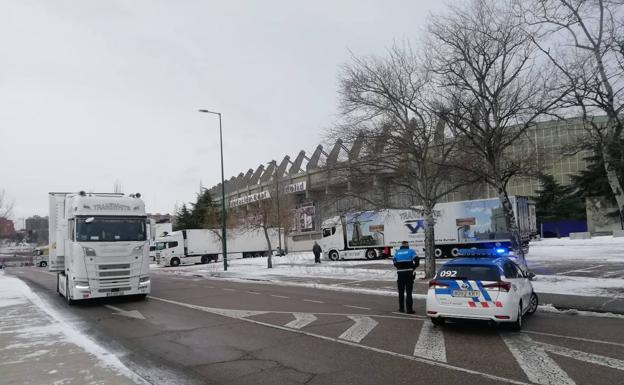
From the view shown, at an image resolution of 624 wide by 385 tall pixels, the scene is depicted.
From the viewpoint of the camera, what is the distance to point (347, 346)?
8.59m

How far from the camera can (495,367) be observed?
698cm

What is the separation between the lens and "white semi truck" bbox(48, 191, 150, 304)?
50.2 ft

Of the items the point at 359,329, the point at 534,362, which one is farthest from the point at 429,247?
the point at 534,362

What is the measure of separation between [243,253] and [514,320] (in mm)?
45569

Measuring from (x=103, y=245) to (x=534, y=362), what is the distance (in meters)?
12.7

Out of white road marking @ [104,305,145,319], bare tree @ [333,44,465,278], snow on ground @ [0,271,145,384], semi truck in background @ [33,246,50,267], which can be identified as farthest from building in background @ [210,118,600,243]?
semi truck in background @ [33,246,50,267]

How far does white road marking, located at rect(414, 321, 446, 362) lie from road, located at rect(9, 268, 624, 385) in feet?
0.06

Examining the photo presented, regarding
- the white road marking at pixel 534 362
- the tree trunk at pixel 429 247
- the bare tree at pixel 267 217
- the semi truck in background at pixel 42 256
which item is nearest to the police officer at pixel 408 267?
the white road marking at pixel 534 362

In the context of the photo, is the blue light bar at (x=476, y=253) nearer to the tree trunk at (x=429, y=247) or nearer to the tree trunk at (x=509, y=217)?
the tree trunk at (x=509, y=217)

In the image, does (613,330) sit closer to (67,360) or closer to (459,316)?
(459,316)

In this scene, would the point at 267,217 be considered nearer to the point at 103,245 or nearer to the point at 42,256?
the point at 103,245

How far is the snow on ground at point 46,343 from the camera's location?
7492 millimetres

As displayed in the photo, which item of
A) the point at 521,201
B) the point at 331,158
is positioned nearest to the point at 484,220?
the point at 521,201

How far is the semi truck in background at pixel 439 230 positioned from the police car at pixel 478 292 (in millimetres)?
17543
